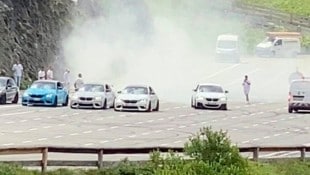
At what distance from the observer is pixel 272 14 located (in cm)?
9769

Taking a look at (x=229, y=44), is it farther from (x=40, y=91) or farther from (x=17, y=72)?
(x=40, y=91)

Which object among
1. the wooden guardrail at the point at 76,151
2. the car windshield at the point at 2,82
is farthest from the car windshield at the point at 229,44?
the wooden guardrail at the point at 76,151

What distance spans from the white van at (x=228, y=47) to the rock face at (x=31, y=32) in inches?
625

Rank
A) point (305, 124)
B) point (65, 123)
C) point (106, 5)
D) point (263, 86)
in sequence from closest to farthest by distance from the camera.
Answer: point (65, 123) → point (305, 124) → point (263, 86) → point (106, 5)

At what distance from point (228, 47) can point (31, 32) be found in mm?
21437

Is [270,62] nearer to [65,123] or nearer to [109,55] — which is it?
[109,55]

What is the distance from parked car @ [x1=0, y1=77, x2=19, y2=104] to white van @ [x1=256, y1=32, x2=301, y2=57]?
39088mm

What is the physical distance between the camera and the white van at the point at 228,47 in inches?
3199

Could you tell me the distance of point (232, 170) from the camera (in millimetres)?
17297

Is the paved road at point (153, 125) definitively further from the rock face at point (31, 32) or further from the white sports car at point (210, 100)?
the rock face at point (31, 32)

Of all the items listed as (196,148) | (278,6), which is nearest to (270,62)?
(278,6)

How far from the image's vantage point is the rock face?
2397 inches

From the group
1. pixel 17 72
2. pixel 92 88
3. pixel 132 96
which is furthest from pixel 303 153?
pixel 17 72

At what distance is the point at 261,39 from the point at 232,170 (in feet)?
246
